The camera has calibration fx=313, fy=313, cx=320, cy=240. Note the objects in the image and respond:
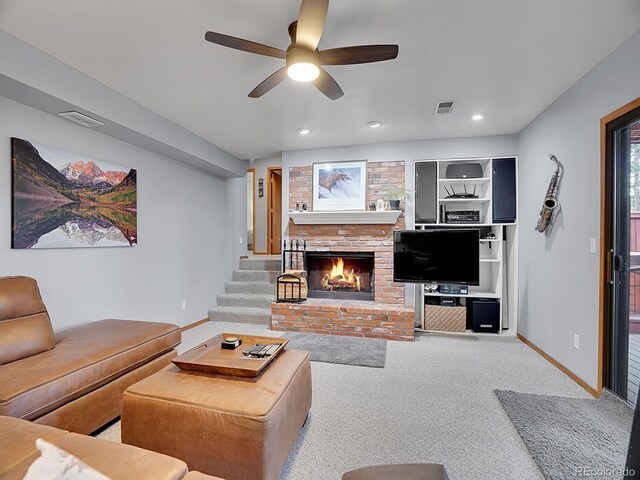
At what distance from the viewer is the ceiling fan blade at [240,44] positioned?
5.79 feet

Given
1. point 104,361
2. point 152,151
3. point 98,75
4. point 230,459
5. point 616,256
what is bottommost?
point 230,459

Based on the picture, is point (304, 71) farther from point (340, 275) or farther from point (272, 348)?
point (340, 275)

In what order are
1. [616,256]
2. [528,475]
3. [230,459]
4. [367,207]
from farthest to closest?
[367,207]
[616,256]
[528,475]
[230,459]

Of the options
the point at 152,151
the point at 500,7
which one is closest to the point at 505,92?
the point at 500,7

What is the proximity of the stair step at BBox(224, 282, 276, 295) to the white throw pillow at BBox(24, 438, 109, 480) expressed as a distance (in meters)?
4.54

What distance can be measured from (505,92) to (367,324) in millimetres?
2887

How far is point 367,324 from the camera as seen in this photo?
3975 mm

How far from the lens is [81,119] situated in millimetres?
2758

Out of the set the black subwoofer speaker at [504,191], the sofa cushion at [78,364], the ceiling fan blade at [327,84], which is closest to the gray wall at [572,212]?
the black subwoofer speaker at [504,191]

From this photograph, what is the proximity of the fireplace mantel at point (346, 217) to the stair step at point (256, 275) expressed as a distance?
113 cm

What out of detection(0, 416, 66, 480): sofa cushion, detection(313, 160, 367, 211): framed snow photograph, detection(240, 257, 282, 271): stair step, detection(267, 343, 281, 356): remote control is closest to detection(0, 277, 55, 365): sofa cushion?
detection(0, 416, 66, 480): sofa cushion

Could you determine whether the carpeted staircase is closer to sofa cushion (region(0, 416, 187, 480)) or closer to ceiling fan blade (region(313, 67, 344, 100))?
ceiling fan blade (region(313, 67, 344, 100))

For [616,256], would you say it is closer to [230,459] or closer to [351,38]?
[351,38]

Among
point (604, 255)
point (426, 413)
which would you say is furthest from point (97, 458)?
point (604, 255)
